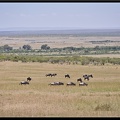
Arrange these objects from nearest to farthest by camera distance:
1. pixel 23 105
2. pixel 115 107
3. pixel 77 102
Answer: pixel 115 107
pixel 23 105
pixel 77 102

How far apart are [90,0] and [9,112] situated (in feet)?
25.7

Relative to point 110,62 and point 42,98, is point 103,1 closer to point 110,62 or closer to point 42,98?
point 42,98

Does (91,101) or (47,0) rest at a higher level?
(47,0)

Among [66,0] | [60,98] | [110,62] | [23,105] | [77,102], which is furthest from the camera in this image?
[110,62]

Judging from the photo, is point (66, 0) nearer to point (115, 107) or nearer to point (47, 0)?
point (47, 0)

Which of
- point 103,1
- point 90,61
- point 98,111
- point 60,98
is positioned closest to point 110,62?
point 90,61

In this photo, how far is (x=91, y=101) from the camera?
17.2m

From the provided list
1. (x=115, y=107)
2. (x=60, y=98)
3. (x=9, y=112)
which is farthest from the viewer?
(x=60, y=98)

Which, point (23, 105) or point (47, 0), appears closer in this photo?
point (47, 0)

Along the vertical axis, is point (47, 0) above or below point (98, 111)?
above

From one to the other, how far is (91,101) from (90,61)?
48.2 meters

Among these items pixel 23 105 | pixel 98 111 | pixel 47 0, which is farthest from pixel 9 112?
pixel 47 0

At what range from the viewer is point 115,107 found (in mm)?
14469

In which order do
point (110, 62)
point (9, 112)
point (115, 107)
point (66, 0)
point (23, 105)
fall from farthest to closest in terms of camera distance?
point (110, 62), point (23, 105), point (115, 107), point (9, 112), point (66, 0)
